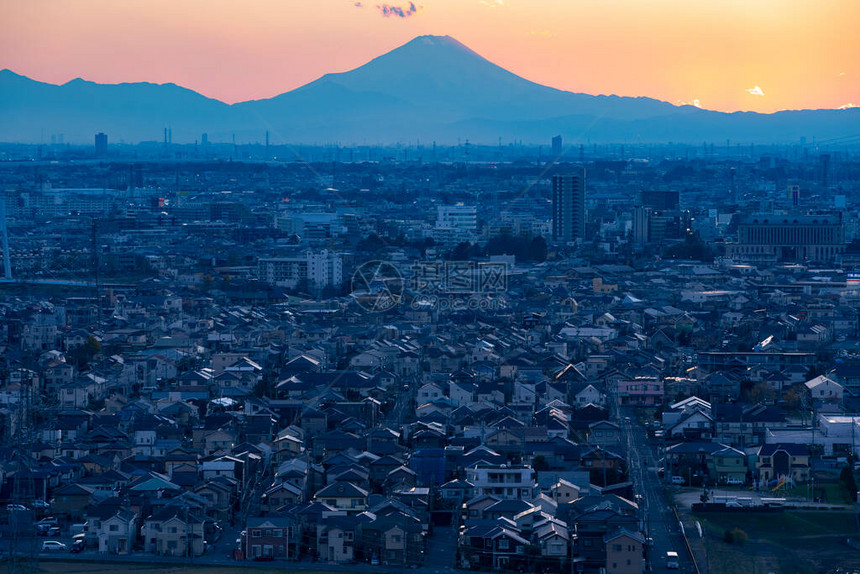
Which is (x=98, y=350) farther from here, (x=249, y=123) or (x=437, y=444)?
(x=249, y=123)

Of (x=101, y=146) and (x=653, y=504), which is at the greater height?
(x=101, y=146)

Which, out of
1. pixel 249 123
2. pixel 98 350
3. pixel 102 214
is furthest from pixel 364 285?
pixel 249 123

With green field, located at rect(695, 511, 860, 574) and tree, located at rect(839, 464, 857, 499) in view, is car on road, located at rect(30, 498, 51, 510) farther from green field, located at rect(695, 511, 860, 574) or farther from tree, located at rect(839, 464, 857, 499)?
tree, located at rect(839, 464, 857, 499)

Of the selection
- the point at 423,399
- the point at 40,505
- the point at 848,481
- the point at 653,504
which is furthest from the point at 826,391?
the point at 40,505

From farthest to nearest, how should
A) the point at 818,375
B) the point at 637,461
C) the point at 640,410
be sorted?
the point at 818,375, the point at 640,410, the point at 637,461

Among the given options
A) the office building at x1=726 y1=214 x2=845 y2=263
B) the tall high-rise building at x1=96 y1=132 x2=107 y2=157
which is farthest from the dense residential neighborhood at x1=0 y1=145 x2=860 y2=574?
the tall high-rise building at x1=96 y1=132 x2=107 y2=157

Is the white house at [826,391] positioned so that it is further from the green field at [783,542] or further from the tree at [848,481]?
the green field at [783,542]

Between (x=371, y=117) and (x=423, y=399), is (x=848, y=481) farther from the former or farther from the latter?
(x=371, y=117)
